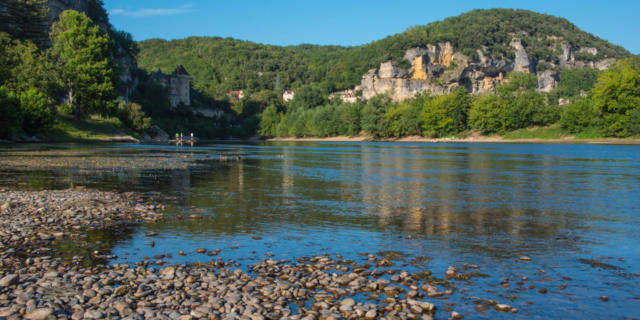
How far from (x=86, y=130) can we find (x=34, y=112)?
50.5 feet

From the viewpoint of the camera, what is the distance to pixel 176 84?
18200 centimetres

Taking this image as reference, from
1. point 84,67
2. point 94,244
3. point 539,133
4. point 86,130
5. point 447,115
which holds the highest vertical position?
point 84,67

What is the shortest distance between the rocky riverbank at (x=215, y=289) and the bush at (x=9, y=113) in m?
59.1

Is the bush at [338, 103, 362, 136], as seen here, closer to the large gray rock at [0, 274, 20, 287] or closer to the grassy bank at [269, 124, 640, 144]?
the grassy bank at [269, 124, 640, 144]

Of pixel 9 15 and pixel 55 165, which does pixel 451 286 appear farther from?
pixel 9 15

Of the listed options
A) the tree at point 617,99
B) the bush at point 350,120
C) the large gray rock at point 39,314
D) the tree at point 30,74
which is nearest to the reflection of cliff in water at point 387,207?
the large gray rock at point 39,314

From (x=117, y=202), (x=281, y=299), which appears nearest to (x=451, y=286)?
(x=281, y=299)

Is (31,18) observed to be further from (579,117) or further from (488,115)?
(579,117)

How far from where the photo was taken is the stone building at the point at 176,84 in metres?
178

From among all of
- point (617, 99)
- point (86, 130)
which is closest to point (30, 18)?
point (86, 130)

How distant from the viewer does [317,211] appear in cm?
1778

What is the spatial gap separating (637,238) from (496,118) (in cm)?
12664

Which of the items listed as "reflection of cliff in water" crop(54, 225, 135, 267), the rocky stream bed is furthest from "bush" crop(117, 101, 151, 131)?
the rocky stream bed

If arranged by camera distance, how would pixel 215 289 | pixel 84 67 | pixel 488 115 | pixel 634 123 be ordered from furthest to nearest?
pixel 488 115, pixel 634 123, pixel 84 67, pixel 215 289
